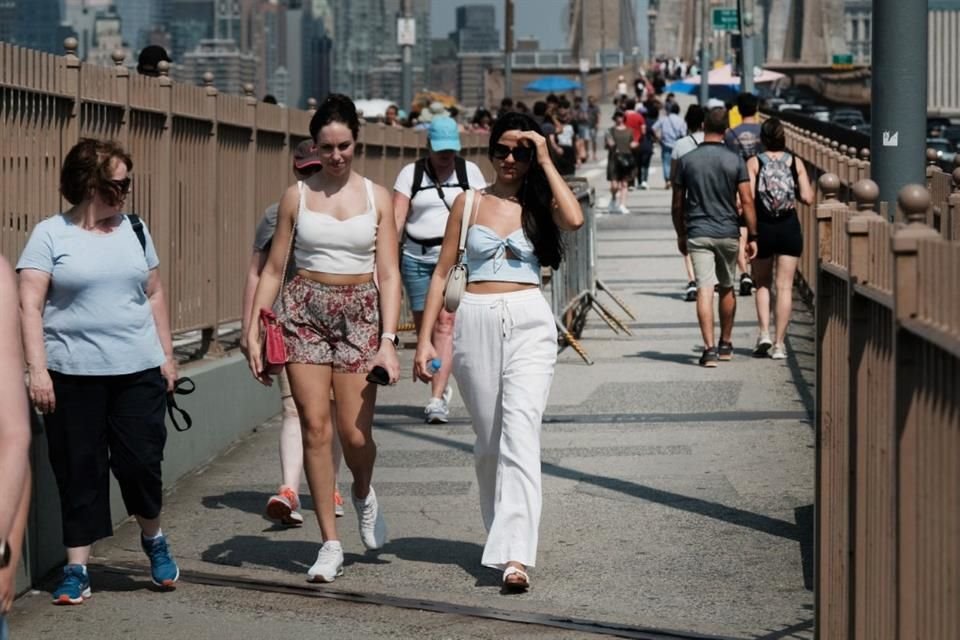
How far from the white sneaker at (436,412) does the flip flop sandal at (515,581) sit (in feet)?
15.1

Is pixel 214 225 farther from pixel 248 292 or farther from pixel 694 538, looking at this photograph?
pixel 694 538

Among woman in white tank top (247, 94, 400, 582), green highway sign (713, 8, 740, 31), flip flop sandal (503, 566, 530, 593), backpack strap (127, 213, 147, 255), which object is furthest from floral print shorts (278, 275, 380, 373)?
green highway sign (713, 8, 740, 31)

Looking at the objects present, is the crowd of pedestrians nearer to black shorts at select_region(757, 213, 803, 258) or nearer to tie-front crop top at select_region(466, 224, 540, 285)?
tie-front crop top at select_region(466, 224, 540, 285)

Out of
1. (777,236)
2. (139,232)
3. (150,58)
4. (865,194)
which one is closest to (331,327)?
(139,232)

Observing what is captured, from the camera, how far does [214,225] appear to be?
1199cm

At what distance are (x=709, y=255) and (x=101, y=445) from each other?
7401 millimetres

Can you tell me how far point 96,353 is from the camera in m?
7.62

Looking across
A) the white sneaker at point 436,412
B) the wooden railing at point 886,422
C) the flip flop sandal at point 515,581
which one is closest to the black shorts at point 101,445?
the flip flop sandal at point 515,581

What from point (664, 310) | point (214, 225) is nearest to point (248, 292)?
point (214, 225)

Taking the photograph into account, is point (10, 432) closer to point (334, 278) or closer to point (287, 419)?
point (334, 278)

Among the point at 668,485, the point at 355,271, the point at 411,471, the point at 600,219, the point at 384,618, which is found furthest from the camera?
the point at 600,219

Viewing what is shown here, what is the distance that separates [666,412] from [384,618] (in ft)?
18.2

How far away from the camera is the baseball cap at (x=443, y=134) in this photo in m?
11.2

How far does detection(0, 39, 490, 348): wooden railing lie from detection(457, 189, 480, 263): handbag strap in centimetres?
179
